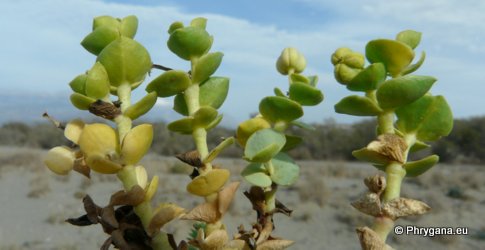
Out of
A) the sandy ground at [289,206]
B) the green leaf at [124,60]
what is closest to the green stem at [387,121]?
the green leaf at [124,60]

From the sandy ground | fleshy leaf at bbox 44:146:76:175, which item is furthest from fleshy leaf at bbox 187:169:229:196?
the sandy ground

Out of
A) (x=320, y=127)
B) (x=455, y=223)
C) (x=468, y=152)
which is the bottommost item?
(x=320, y=127)

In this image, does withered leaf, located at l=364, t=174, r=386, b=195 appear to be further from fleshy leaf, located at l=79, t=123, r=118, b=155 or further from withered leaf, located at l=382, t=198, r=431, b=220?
fleshy leaf, located at l=79, t=123, r=118, b=155

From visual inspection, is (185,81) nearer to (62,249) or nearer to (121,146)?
(121,146)

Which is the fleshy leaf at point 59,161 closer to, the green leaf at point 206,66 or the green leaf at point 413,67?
the green leaf at point 206,66

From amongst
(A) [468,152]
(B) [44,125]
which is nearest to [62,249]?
(A) [468,152]

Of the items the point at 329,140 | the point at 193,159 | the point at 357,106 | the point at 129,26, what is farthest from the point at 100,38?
the point at 329,140

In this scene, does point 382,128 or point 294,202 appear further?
point 294,202
